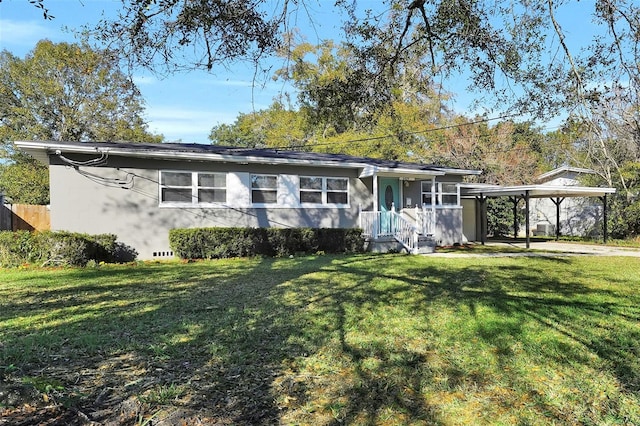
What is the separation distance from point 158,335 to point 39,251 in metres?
7.05

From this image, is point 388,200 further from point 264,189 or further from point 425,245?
point 264,189

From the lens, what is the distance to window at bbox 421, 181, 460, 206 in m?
16.8

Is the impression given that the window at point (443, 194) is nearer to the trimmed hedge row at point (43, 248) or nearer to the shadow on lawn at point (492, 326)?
the shadow on lawn at point (492, 326)

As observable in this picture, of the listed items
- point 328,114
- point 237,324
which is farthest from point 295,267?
point 237,324

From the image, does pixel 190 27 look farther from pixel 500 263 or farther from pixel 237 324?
pixel 500 263

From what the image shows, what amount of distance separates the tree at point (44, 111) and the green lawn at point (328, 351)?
19.2m

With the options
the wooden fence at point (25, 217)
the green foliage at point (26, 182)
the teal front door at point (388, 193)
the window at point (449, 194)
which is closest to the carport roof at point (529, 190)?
the window at point (449, 194)

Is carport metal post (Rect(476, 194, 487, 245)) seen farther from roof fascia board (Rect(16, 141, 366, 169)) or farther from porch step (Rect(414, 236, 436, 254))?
roof fascia board (Rect(16, 141, 366, 169))

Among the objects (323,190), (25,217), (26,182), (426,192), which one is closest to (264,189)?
(323,190)

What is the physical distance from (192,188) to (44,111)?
1653cm

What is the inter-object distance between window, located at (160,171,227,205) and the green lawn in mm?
5013

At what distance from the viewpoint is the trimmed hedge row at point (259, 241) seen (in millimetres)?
11336

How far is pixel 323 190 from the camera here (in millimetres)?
14438

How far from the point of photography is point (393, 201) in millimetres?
16094
